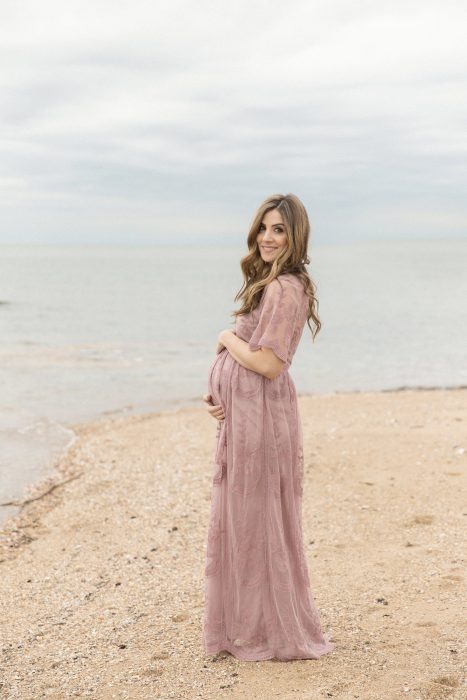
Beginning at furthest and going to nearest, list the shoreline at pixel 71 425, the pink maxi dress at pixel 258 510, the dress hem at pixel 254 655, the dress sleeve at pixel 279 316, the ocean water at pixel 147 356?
1. the ocean water at pixel 147 356
2. the shoreline at pixel 71 425
3. the dress hem at pixel 254 655
4. the pink maxi dress at pixel 258 510
5. the dress sleeve at pixel 279 316

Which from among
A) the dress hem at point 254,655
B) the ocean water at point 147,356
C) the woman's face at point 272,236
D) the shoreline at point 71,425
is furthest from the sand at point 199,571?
the woman's face at point 272,236

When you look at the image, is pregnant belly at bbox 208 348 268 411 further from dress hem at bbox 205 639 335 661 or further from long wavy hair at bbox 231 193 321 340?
dress hem at bbox 205 639 335 661

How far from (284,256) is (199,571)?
10.8 feet

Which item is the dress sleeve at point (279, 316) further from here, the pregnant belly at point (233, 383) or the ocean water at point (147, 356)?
the ocean water at point (147, 356)

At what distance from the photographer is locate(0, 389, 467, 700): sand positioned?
415cm

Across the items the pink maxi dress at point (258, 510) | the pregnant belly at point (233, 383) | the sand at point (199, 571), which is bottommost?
the sand at point (199, 571)

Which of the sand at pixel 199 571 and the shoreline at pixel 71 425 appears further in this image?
the shoreline at pixel 71 425

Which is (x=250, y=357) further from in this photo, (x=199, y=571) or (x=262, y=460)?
(x=199, y=571)

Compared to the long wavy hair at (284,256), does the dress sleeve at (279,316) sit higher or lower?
lower

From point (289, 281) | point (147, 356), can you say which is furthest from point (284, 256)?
point (147, 356)

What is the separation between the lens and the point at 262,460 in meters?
4.13

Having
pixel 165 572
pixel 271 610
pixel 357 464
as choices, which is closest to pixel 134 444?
pixel 357 464

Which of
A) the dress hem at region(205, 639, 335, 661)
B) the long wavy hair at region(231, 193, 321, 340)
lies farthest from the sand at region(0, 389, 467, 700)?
the long wavy hair at region(231, 193, 321, 340)

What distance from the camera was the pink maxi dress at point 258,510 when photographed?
4.10 meters
